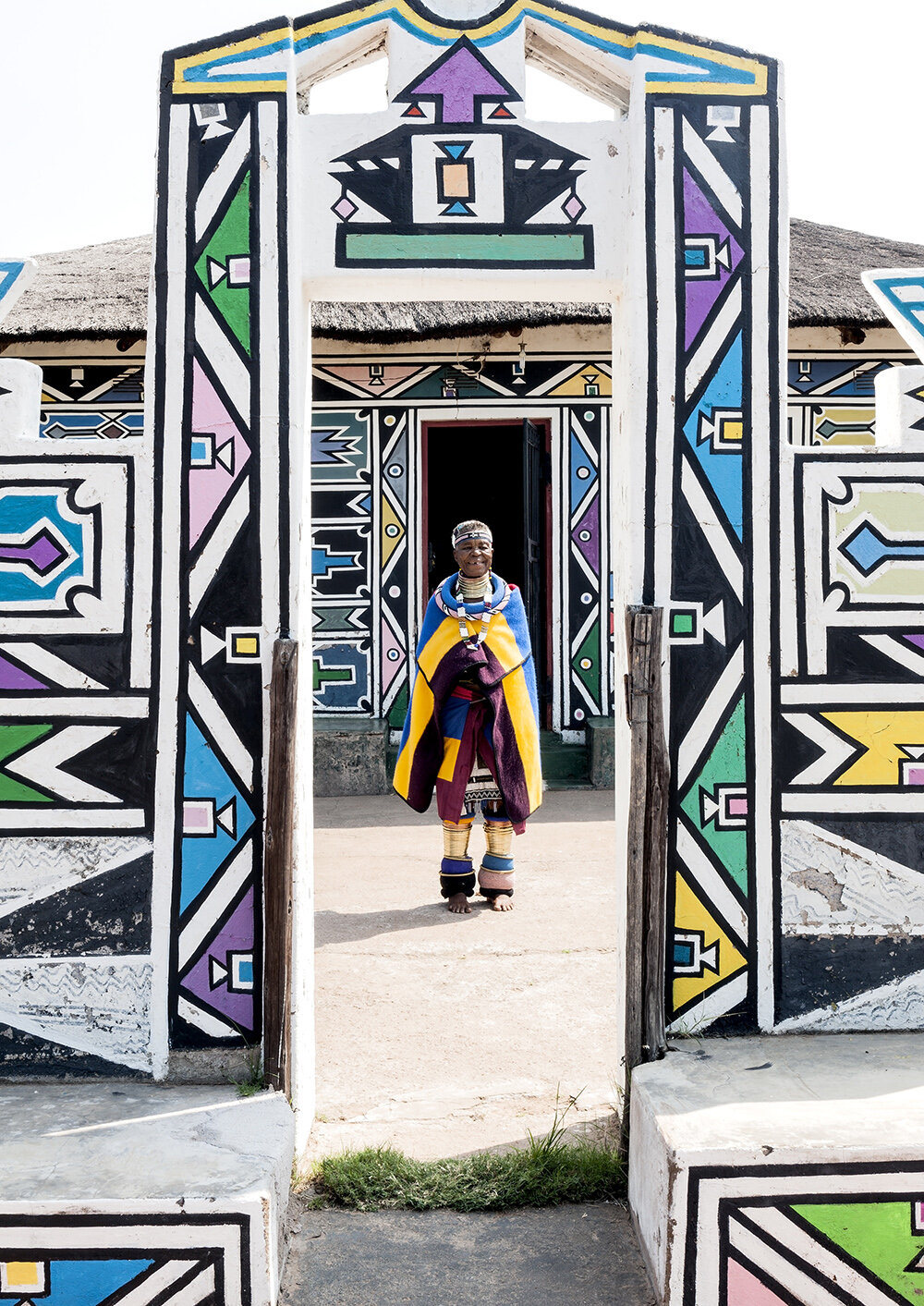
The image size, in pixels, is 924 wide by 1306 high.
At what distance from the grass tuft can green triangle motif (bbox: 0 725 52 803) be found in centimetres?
129

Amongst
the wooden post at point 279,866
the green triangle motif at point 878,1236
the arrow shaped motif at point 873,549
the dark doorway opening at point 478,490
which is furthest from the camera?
the dark doorway opening at point 478,490

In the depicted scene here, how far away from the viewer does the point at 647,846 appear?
2.90 m

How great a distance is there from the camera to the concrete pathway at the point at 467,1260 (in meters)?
2.55

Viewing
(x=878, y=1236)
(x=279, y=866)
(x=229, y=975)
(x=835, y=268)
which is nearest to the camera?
(x=878, y=1236)

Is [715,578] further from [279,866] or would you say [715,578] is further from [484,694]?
[484,694]

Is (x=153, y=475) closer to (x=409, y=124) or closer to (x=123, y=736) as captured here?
(x=123, y=736)

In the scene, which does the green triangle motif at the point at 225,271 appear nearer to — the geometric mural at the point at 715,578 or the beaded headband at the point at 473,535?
the geometric mural at the point at 715,578

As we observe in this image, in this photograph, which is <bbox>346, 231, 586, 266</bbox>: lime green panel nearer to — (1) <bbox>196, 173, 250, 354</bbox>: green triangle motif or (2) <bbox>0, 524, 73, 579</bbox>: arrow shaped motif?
(1) <bbox>196, 173, 250, 354</bbox>: green triangle motif

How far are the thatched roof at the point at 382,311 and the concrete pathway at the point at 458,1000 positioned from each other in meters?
3.76

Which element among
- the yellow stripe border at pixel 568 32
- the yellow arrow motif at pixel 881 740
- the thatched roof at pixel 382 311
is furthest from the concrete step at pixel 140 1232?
the thatched roof at pixel 382 311

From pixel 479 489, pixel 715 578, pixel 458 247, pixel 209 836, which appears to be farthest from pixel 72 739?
pixel 479 489

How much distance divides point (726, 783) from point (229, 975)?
1470mm

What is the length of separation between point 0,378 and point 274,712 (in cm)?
119

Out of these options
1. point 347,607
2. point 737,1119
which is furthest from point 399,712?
point 737,1119
